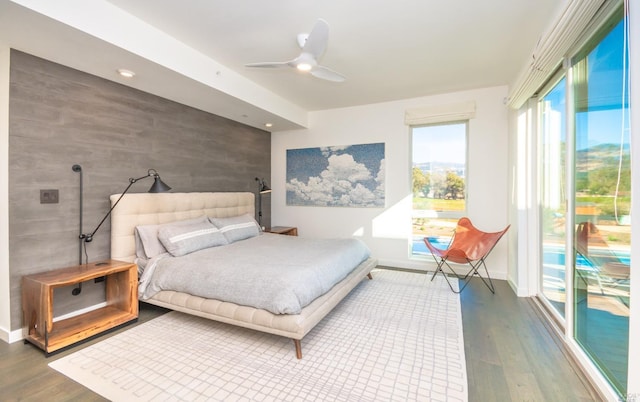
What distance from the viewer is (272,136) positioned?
18.0 feet

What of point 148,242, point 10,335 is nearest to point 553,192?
point 148,242

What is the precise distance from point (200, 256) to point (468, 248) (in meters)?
3.27

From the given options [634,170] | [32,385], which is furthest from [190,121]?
[634,170]

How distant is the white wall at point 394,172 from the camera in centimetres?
397

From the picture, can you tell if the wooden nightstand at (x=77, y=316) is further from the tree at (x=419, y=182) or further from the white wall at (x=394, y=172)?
the tree at (x=419, y=182)

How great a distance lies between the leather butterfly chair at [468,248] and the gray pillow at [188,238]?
2627 mm

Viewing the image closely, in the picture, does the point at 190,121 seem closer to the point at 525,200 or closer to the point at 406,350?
the point at 406,350

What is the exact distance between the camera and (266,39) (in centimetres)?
270

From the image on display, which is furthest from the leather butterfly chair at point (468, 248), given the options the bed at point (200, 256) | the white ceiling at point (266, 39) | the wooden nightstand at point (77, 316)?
the wooden nightstand at point (77, 316)

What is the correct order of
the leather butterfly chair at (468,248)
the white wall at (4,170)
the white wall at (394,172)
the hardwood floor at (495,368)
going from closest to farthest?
the hardwood floor at (495,368) → the white wall at (4,170) → the leather butterfly chair at (468,248) → the white wall at (394,172)

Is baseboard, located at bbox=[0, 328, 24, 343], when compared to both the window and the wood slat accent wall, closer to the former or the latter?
the wood slat accent wall

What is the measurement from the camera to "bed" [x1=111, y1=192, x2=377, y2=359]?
2105 millimetres

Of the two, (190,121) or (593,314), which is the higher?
(190,121)

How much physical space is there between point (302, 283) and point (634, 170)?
1942 mm
